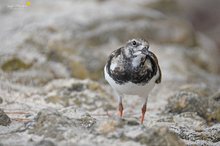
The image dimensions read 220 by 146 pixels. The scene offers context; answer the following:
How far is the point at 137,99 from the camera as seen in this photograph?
267 inches

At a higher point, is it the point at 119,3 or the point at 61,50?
the point at 119,3

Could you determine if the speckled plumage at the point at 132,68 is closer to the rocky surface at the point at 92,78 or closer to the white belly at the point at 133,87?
the white belly at the point at 133,87

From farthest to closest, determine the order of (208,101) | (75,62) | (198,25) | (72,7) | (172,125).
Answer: (198,25) → (72,7) → (75,62) → (208,101) → (172,125)

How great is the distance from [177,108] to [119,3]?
13.1ft

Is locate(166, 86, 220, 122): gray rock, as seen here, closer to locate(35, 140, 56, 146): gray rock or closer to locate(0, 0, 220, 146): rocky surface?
locate(0, 0, 220, 146): rocky surface

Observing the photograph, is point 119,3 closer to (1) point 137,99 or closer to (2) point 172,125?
(1) point 137,99

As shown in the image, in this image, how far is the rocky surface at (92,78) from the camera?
4.23 m

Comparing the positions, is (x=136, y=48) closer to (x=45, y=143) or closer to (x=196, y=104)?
(x=196, y=104)

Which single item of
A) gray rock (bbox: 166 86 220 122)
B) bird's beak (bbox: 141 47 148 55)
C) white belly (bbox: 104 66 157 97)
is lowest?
gray rock (bbox: 166 86 220 122)

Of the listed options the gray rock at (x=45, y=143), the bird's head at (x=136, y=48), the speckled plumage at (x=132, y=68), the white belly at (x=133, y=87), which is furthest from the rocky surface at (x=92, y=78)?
the bird's head at (x=136, y=48)

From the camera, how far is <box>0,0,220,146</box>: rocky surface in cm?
423

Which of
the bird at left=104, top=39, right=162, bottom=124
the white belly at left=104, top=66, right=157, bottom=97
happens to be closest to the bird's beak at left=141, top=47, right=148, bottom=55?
the bird at left=104, top=39, right=162, bottom=124

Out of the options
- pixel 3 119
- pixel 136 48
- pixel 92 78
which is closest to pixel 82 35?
pixel 92 78

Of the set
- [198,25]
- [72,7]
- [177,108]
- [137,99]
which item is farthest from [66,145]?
[198,25]
